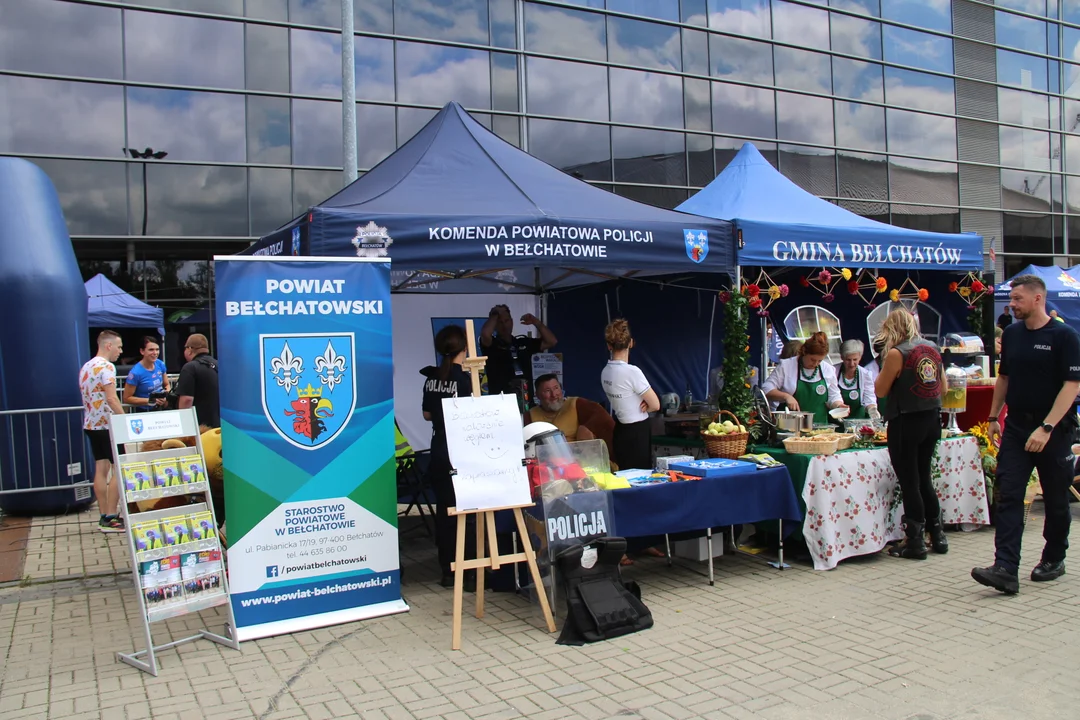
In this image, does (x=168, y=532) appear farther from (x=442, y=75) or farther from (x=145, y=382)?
(x=442, y=75)

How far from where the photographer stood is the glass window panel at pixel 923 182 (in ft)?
69.6

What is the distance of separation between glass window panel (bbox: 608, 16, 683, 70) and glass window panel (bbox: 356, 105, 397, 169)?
200 inches

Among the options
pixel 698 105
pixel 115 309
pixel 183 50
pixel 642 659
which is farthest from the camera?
pixel 698 105

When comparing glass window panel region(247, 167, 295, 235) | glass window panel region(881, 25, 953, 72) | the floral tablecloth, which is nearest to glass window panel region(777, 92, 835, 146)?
glass window panel region(881, 25, 953, 72)

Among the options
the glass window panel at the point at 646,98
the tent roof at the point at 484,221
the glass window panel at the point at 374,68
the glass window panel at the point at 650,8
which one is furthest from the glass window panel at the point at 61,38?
the tent roof at the point at 484,221

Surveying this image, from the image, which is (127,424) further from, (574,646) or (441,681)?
(574,646)

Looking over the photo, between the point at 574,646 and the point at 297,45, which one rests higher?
the point at 297,45

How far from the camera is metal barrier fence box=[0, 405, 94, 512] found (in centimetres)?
788

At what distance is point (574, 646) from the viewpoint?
14.0 feet

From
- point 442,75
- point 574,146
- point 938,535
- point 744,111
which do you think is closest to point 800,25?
point 744,111

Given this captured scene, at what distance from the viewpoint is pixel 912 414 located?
18.1ft

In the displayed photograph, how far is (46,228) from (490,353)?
5004 millimetres

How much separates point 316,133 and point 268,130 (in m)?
0.86

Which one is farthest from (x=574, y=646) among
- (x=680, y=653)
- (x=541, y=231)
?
(x=541, y=231)
